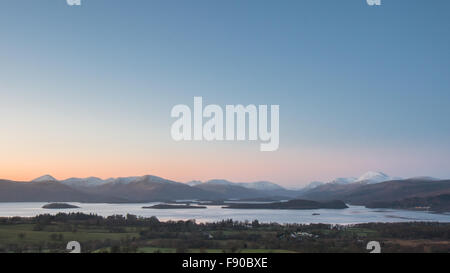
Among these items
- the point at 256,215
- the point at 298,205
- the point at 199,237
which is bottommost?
the point at 256,215

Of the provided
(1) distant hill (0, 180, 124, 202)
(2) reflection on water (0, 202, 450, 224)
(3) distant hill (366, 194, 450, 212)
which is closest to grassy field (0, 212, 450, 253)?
(2) reflection on water (0, 202, 450, 224)

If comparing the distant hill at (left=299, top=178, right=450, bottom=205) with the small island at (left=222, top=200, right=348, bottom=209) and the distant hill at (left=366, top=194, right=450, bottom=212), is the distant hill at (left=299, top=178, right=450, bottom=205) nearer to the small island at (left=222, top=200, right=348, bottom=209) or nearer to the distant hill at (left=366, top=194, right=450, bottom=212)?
the distant hill at (left=366, top=194, right=450, bottom=212)

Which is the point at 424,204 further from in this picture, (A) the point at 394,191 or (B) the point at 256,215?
(B) the point at 256,215

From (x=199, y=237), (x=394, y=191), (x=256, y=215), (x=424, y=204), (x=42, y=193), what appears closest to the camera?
(x=199, y=237)

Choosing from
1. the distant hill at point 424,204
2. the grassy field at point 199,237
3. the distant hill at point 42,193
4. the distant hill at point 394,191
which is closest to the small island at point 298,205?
the distant hill at point 424,204

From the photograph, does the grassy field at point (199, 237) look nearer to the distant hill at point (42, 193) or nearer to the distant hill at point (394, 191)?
the distant hill at point (42, 193)

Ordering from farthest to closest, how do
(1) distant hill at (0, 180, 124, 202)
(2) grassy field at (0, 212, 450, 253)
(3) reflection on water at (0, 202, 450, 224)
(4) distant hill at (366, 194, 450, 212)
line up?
(1) distant hill at (0, 180, 124, 202) → (4) distant hill at (366, 194, 450, 212) → (3) reflection on water at (0, 202, 450, 224) → (2) grassy field at (0, 212, 450, 253)

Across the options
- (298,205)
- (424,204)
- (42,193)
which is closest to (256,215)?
(298,205)

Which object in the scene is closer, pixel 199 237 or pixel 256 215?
pixel 199 237
